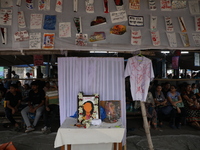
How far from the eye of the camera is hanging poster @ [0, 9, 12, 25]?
8.87 ft

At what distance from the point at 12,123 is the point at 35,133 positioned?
881 millimetres

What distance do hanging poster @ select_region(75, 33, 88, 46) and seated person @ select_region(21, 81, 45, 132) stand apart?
2321mm

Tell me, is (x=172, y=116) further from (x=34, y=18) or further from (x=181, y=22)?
(x=34, y=18)

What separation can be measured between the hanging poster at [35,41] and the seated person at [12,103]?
236 centimetres

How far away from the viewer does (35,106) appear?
437 cm

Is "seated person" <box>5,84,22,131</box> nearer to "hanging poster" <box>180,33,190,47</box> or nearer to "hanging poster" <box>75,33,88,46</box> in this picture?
"hanging poster" <box>75,33,88,46</box>

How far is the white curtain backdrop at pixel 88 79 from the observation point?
10.1 ft

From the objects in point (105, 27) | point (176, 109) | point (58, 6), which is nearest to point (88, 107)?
point (105, 27)

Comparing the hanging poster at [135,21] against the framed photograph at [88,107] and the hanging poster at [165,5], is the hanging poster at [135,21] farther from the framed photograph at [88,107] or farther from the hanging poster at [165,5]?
the framed photograph at [88,107]

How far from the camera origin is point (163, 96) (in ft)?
15.2

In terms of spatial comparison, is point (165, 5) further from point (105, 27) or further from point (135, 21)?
point (105, 27)

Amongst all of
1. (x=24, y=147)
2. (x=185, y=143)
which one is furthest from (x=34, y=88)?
A: (x=185, y=143)

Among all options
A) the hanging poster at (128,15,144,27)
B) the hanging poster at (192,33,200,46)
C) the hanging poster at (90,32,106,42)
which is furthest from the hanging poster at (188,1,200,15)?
the hanging poster at (90,32,106,42)

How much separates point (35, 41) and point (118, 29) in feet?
4.70
